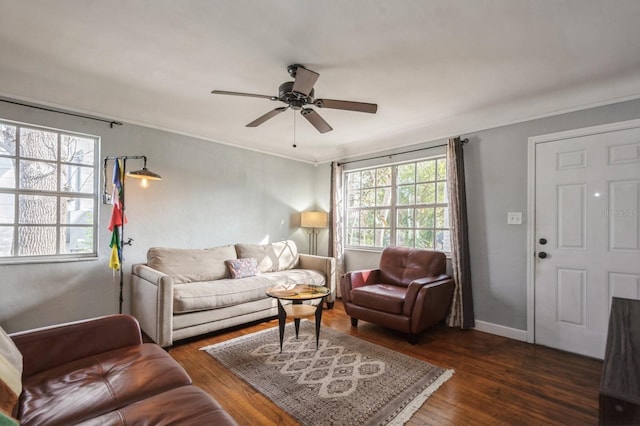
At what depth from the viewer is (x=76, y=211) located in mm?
3254

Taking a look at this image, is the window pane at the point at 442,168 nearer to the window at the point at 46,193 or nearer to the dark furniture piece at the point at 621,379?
the dark furniture piece at the point at 621,379

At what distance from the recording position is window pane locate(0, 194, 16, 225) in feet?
9.32

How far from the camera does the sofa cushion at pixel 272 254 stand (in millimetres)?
4211

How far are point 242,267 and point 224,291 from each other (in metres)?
0.63

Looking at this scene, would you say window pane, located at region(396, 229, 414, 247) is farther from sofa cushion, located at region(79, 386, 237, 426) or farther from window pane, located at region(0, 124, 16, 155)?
window pane, located at region(0, 124, 16, 155)

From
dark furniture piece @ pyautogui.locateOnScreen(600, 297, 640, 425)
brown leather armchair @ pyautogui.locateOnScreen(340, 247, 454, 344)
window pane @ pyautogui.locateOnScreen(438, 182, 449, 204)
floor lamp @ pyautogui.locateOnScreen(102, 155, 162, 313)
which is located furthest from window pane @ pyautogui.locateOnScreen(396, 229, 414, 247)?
floor lamp @ pyautogui.locateOnScreen(102, 155, 162, 313)

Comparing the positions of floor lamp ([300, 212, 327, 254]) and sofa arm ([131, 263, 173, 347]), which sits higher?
floor lamp ([300, 212, 327, 254])

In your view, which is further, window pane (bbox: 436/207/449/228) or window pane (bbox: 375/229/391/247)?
window pane (bbox: 375/229/391/247)

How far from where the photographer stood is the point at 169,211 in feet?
12.5

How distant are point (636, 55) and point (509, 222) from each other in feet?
5.45

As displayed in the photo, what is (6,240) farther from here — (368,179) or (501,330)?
(501,330)

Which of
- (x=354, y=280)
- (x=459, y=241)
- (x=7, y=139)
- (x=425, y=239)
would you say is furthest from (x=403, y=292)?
(x=7, y=139)

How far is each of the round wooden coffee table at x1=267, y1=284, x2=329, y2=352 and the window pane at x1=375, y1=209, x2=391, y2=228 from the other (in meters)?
1.77

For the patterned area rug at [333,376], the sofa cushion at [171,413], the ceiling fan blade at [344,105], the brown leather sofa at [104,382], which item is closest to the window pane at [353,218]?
the patterned area rug at [333,376]
